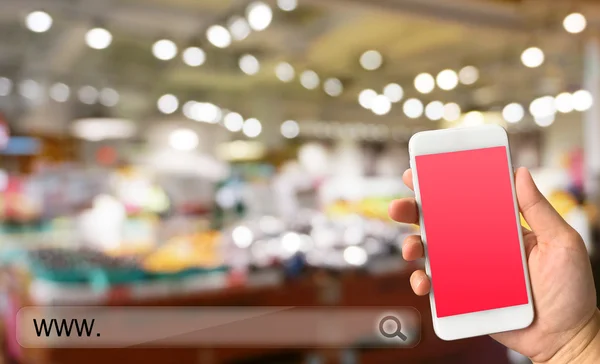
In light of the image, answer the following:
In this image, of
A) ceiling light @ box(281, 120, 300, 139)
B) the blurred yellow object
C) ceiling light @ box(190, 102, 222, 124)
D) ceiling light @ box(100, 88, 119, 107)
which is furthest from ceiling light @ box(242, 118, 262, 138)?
the blurred yellow object

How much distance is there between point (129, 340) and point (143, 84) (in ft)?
23.0

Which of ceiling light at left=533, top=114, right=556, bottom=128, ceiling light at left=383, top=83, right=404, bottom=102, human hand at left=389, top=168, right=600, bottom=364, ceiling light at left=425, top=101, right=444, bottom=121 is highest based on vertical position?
ceiling light at left=425, top=101, right=444, bottom=121

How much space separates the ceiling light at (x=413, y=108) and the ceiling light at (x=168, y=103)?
13.8 feet

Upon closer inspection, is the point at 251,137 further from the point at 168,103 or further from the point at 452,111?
the point at 452,111

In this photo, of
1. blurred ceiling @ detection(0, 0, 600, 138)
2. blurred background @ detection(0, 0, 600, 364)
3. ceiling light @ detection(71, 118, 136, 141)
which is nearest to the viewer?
blurred background @ detection(0, 0, 600, 364)

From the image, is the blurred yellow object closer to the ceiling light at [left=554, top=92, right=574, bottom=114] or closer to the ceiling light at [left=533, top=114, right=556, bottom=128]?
the ceiling light at [left=554, top=92, right=574, bottom=114]

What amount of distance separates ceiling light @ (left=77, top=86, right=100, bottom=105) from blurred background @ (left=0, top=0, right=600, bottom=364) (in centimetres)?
3

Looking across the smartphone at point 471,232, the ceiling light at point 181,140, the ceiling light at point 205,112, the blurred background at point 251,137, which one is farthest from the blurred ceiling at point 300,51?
the smartphone at point 471,232

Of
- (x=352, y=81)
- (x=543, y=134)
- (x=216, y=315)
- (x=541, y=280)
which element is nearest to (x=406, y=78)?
(x=352, y=81)

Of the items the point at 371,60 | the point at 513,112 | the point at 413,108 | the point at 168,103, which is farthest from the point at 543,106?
the point at 168,103

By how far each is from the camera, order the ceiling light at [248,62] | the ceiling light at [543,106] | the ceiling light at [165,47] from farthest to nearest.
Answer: the ceiling light at [543,106]
the ceiling light at [248,62]
the ceiling light at [165,47]

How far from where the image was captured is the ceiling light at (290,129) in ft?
34.3

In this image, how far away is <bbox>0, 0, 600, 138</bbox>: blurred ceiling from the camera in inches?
176

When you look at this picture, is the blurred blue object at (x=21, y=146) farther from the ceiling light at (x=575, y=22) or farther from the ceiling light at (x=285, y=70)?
the ceiling light at (x=575, y=22)
